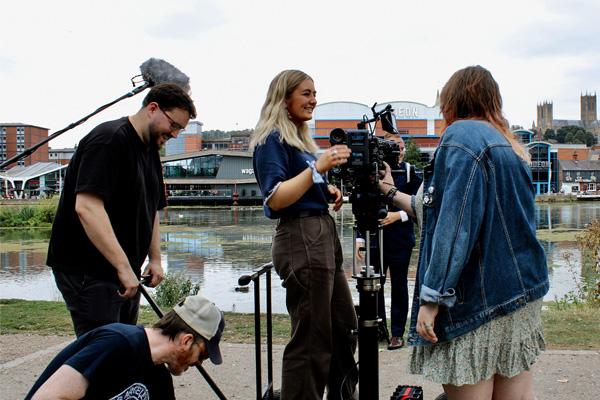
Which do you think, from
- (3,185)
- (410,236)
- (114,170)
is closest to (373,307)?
(114,170)

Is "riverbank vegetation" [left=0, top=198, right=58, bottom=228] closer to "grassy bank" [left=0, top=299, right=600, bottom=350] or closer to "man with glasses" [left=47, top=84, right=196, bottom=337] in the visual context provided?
"grassy bank" [left=0, top=299, right=600, bottom=350]

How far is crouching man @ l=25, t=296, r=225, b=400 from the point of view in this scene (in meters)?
1.79

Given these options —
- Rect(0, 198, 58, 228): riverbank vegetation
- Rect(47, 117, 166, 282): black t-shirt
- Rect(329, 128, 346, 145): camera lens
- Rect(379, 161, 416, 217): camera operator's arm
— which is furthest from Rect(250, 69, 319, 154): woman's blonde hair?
Rect(0, 198, 58, 228): riverbank vegetation

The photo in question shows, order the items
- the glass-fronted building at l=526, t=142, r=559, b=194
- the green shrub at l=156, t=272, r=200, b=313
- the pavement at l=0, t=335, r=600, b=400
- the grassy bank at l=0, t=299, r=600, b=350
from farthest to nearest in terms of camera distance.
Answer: the glass-fronted building at l=526, t=142, r=559, b=194 → the green shrub at l=156, t=272, r=200, b=313 → the grassy bank at l=0, t=299, r=600, b=350 → the pavement at l=0, t=335, r=600, b=400

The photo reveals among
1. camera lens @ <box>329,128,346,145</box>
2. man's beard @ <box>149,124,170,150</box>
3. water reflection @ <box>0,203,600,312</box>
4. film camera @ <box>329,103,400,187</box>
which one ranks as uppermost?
man's beard @ <box>149,124,170,150</box>

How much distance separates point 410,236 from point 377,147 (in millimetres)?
2712

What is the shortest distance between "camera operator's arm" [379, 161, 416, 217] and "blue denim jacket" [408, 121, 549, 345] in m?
0.38

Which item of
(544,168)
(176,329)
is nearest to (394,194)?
(176,329)

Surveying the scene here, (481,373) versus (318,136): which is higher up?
(318,136)

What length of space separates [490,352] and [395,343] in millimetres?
2716

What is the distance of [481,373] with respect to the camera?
2006mm

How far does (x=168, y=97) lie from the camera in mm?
2648

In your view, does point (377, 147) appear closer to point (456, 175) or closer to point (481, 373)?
point (456, 175)

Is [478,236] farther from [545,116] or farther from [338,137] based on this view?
[545,116]
